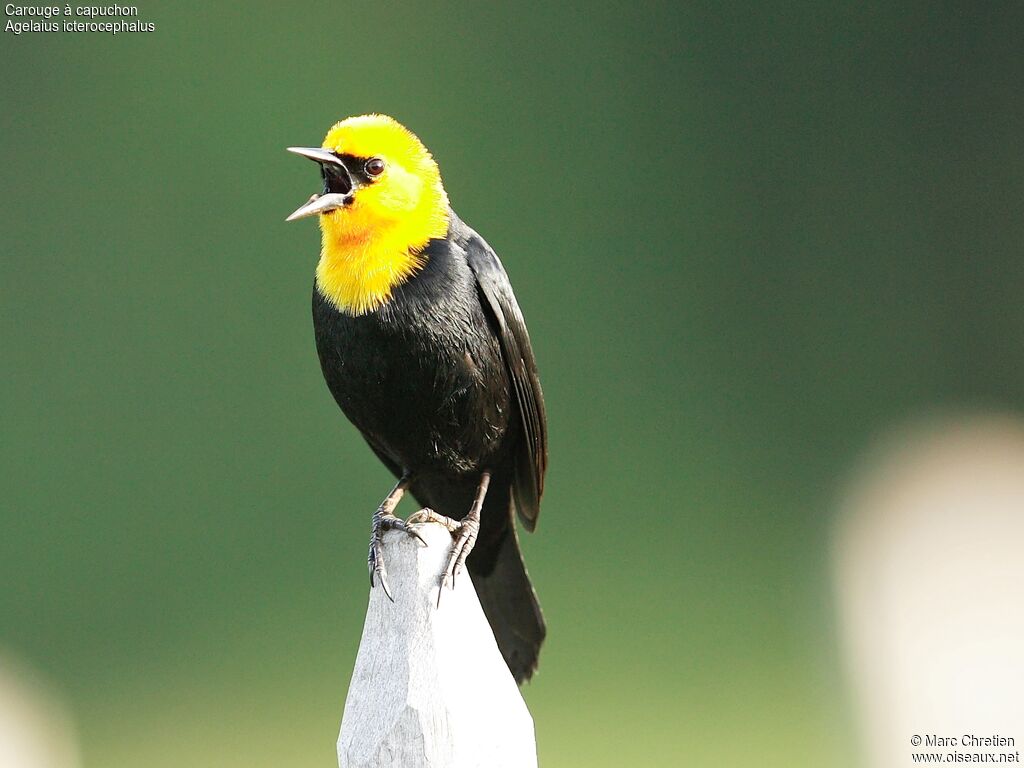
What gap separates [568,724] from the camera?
3586mm

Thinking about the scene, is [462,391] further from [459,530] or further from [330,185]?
[330,185]

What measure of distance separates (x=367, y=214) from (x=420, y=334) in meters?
0.24

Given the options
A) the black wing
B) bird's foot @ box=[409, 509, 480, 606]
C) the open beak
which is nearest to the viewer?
bird's foot @ box=[409, 509, 480, 606]

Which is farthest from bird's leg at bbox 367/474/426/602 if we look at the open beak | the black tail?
the open beak

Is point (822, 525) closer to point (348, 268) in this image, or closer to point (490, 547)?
point (490, 547)

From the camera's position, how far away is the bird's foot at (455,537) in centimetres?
171

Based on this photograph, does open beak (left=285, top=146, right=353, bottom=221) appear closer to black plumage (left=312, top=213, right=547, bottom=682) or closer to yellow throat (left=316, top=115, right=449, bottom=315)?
yellow throat (left=316, top=115, right=449, bottom=315)

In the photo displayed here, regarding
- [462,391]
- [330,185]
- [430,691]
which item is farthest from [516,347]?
[430,691]

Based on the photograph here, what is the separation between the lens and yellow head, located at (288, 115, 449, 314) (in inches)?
82.0

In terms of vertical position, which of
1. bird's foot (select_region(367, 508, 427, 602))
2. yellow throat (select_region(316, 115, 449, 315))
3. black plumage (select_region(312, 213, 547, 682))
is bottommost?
bird's foot (select_region(367, 508, 427, 602))

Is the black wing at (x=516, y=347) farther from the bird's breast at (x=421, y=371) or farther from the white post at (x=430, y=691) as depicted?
the white post at (x=430, y=691)

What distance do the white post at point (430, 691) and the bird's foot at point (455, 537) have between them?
0.05 feet

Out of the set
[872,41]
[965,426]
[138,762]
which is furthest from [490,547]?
[872,41]

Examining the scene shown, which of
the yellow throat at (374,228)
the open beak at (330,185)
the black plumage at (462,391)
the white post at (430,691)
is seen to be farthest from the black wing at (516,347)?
the white post at (430,691)
